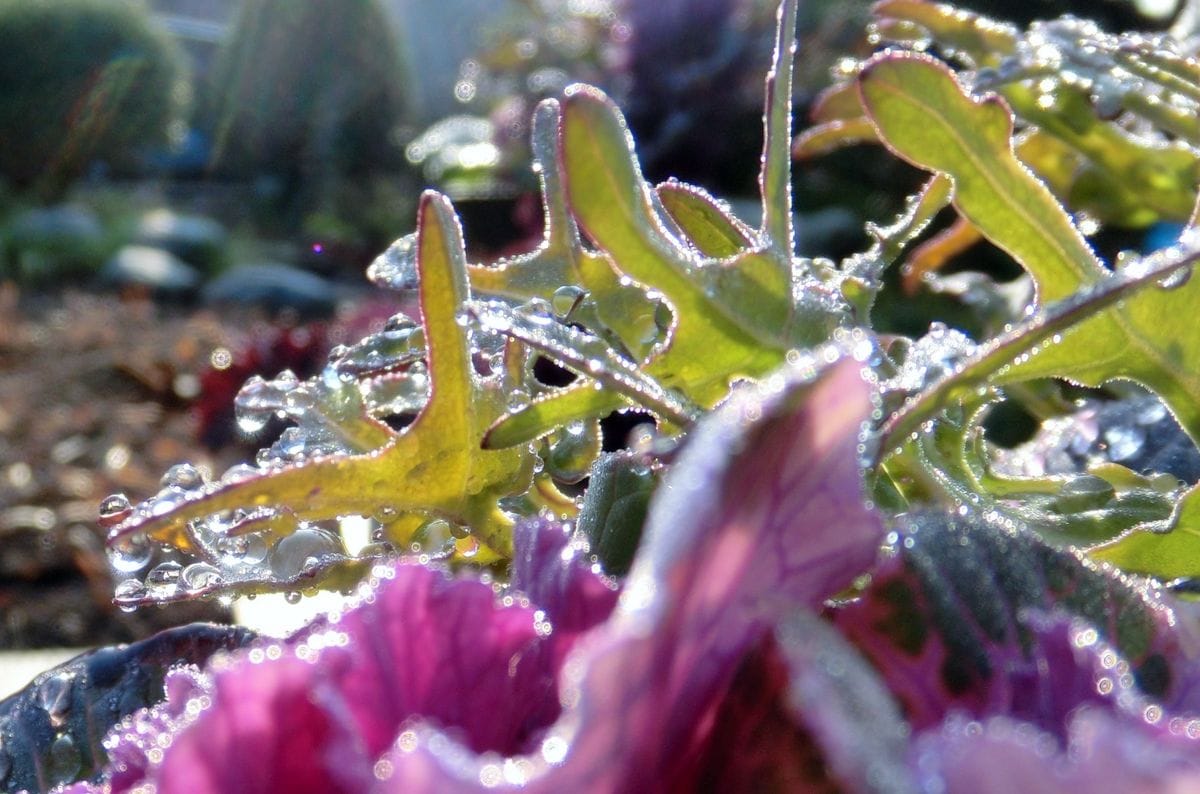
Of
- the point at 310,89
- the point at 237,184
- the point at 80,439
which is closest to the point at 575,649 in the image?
the point at 80,439

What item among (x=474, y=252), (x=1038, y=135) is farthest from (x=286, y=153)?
(x=1038, y=135)

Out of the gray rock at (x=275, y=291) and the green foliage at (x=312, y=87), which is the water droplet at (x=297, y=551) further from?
the green foliage at (x=312, y=87)

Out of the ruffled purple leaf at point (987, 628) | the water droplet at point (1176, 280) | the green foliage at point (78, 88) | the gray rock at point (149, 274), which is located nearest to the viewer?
the ruffled purple leaf at point (987, 628)

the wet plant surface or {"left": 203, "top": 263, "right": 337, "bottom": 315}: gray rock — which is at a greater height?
the wet plant surface

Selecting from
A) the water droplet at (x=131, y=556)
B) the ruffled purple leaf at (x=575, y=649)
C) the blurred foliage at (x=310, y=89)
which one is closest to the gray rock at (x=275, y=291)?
the blurred foliage at (x=310, y=89)

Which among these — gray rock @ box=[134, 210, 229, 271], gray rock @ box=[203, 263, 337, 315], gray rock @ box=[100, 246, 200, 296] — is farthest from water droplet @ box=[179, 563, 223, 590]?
gray rock @ box=[134, 210, 229, 271]

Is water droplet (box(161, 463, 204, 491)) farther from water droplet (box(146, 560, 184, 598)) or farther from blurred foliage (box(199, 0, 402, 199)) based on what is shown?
blurred foliage (box(199, 0, 402, 199))

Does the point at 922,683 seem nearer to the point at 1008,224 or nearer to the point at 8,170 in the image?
the point at 1008,224
